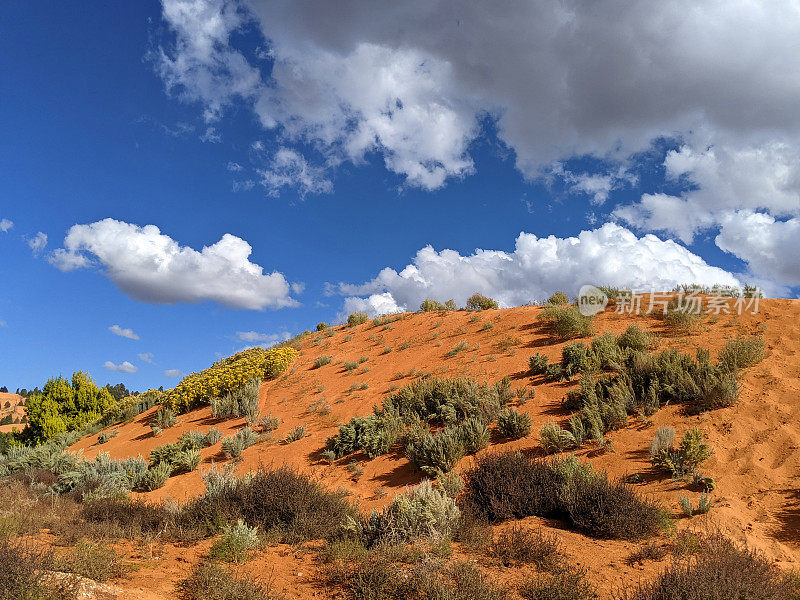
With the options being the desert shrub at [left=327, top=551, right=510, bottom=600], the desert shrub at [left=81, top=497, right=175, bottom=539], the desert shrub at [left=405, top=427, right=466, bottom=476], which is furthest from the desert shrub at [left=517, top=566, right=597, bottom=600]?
the desert shrub at [left=81, top=497, right=175, bottom=539]

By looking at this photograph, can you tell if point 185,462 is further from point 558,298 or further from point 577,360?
point 558,298

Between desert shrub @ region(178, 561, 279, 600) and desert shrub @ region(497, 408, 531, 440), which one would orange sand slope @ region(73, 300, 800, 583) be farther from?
desert shrub @ region(178, 561, 279, 600)

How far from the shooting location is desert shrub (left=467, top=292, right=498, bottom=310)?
22.9m

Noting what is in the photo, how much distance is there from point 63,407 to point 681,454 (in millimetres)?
28651

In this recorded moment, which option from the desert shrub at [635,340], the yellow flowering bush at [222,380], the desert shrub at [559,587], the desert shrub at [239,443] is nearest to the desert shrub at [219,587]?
the desert shrub at [559,587]

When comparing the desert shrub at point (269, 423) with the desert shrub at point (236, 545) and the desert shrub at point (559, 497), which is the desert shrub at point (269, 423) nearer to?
the desert shrub at point (559, 497)

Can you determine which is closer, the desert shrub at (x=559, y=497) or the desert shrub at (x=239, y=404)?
the desert shrub at (x=559, y=497)

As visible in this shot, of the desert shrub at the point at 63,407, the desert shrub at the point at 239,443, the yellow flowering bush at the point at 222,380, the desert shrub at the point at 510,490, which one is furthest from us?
the desert shrub at the point at 63,407

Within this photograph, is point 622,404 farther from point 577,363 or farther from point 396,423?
point 396,423

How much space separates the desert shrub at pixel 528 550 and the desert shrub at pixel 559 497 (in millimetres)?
813

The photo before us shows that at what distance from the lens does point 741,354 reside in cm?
1041

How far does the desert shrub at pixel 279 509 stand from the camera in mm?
6684

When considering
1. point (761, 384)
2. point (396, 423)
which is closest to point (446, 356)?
point (396, 423)

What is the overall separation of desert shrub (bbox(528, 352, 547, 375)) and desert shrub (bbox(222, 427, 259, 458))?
869cm
